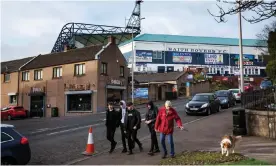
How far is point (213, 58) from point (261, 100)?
78.8 m

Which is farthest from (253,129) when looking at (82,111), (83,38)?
(83,38)

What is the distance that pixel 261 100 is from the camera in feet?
47.5

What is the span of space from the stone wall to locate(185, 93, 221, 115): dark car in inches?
354

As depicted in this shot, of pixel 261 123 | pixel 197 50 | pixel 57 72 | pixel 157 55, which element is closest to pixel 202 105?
pixel 261 123

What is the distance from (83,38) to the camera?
260 feet

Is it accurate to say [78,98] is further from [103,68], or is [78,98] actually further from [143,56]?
[143,56]

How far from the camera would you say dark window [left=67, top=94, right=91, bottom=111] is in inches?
1542

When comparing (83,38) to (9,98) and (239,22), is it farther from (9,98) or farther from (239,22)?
(239,22)

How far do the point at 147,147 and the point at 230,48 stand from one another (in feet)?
284

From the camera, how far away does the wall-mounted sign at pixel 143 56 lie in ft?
275

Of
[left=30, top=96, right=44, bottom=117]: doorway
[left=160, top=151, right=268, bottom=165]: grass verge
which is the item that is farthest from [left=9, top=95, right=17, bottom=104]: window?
[left=160, top=151, right=268, bottom=165]: grass verge

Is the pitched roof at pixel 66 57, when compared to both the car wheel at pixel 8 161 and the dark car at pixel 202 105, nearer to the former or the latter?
the dark car at pixel 202 105

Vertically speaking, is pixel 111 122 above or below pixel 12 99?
below

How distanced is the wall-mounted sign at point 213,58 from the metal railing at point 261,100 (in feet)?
250
